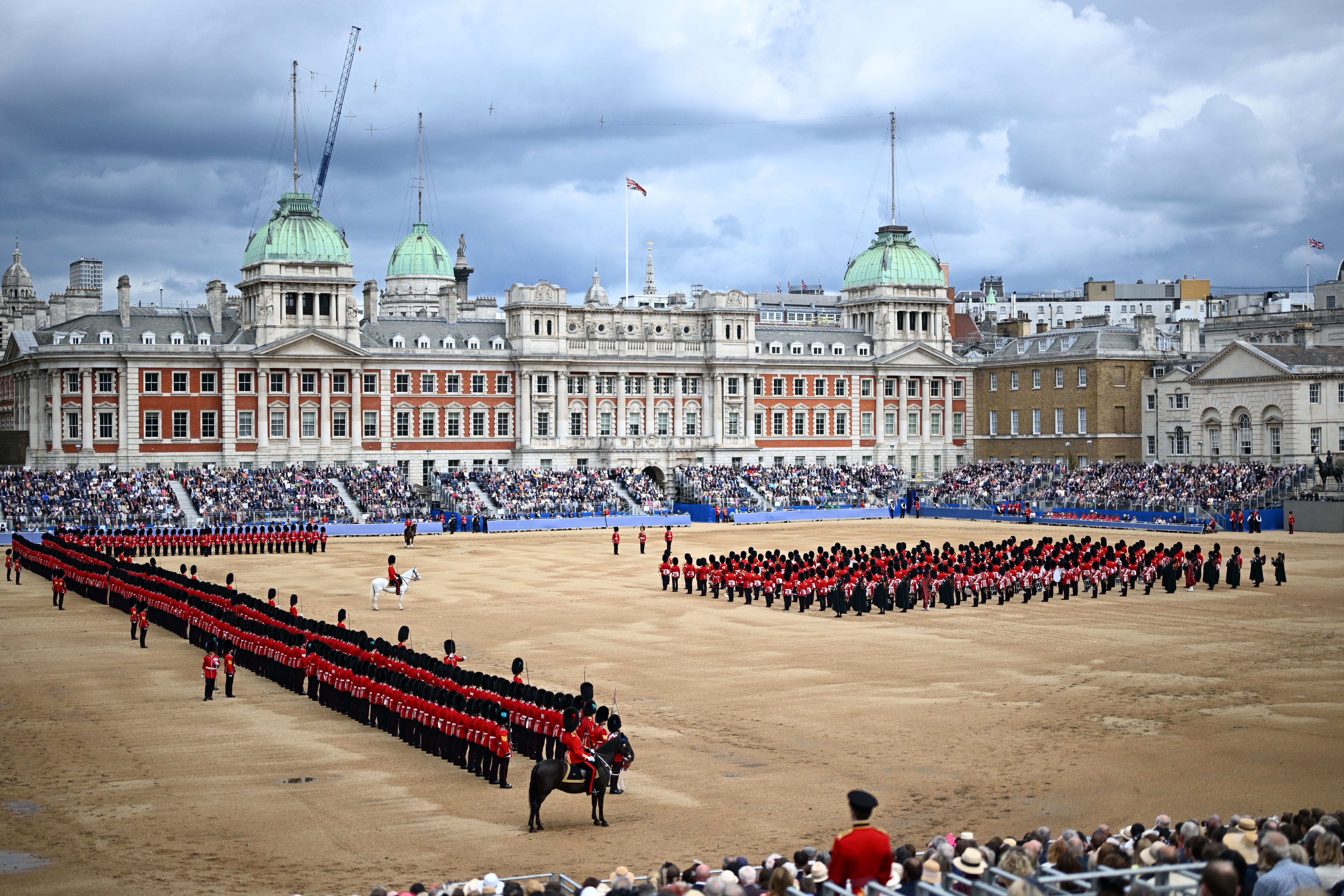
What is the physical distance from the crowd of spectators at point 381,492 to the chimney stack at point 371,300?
1116 centimetres

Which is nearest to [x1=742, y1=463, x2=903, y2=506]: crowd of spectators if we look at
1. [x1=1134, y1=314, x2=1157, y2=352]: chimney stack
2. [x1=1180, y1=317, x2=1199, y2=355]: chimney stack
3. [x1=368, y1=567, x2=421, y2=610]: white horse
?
[x1=1134, y1=314, x2=1157, y2=352]: chimney stack

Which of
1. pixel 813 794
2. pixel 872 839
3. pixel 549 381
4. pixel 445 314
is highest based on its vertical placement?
pixel 445 314

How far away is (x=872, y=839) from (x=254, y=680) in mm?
20557

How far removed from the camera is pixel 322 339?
78.8 m

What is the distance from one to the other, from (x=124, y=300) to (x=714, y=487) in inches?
1468

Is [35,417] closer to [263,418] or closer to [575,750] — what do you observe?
[263,418]

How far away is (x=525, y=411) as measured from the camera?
85.2 metres

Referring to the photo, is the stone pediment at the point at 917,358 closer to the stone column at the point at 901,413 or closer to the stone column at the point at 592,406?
the stone column at the point at 901,413

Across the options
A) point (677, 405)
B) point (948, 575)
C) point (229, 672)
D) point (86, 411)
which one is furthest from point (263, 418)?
point (229, 672)

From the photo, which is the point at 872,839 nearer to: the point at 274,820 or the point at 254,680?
the point at 274,820

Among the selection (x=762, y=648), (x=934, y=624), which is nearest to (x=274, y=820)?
(x=762, y=648)

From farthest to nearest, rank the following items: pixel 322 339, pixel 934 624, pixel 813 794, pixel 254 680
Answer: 1. pixel 322 339
2. pixel 934 624
3. pixel 254 680
4. pixel 813 794

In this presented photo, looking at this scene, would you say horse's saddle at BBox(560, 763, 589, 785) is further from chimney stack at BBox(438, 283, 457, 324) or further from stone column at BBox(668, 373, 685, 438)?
stone column at BBox(668, 373, 685, 438)

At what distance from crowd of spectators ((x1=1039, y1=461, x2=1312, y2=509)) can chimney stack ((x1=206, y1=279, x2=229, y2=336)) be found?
5144cm
